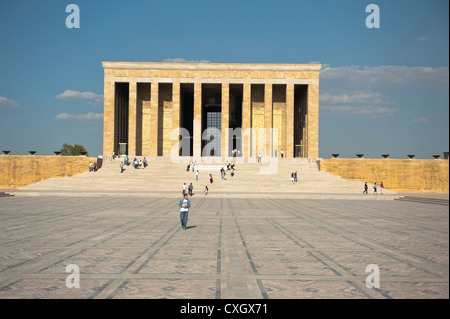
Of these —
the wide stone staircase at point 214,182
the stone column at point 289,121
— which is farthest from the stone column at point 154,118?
the stone column at point 289,121

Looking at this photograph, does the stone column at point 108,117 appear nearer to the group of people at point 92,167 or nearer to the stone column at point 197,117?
the stone column at point 197,117

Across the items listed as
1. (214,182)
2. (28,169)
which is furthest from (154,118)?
(214,182)

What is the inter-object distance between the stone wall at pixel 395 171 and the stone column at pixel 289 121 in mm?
10103

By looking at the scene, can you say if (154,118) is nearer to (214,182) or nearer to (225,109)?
(225,109)

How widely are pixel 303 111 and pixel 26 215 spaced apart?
40.8 meters

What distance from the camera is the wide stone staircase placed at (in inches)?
1099

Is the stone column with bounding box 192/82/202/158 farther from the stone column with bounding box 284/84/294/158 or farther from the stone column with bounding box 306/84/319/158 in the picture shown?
the stone column with bounding box 306/84/319/158

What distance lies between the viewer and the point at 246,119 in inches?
1825

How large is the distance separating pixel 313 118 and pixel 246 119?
8.57 metres

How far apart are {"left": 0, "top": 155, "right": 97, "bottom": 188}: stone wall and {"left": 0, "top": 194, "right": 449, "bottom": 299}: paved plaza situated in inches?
1010

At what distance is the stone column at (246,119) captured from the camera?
45.8 m

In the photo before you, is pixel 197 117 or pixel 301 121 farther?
pixel 301 121

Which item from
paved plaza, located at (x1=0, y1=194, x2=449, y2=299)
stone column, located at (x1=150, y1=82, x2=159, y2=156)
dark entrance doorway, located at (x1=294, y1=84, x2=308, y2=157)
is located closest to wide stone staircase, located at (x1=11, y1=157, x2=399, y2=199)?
stone column, located at (x1=150, y1=82, x2=159, y2=156)

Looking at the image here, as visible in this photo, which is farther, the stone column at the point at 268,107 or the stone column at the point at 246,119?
the stone column at the point at 268,107
